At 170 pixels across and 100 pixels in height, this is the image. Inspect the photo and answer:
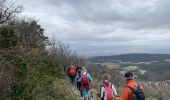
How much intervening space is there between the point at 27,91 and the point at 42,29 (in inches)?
992

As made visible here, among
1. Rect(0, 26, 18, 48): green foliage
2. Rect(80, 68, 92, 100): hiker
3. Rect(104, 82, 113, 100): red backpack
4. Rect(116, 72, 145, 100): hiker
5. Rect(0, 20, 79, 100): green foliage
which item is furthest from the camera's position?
Rect(0, 26, 18, 48): green foliage

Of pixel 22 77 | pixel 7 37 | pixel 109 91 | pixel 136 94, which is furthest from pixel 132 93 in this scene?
pixel 7 37

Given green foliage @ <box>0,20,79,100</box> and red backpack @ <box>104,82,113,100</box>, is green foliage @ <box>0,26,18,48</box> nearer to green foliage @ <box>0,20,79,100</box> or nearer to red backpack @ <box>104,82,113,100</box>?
green foliage @ <box>0,20,79,100</box>

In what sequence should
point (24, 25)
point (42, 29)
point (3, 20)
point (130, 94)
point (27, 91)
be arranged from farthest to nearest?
1. point (42, 29)
2. point (24, 25)
3. point (3, 20)
4. point (27, 91)
5. point (130, 94)

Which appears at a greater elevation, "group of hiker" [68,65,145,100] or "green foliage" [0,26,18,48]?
"green foliage" [0,26,18,48]

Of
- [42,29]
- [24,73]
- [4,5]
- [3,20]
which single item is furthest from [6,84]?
[42,29]

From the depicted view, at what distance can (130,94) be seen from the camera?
788 cm

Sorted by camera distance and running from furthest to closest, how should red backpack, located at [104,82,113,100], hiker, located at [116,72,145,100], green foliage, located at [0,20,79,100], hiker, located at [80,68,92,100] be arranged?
hiker, located at [80,68,92,100]
green foliage, located at [0,20,79,100]
red backpack, located at [104,82,113,100]
hiker, located at [116,72,145,100]

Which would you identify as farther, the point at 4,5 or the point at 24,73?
the point at 4,5

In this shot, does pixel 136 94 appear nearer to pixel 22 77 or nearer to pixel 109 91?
pixel 109 91

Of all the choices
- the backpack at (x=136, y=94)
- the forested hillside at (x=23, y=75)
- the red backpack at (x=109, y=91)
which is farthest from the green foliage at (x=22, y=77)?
the backpack at (x=136, y=94)

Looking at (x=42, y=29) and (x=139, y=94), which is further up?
(x=42, y=29)

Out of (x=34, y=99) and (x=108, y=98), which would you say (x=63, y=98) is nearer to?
(x=34, y=99)

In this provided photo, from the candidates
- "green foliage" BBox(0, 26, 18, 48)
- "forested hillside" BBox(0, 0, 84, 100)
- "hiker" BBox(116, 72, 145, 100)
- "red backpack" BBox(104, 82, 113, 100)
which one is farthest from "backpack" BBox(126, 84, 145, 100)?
"green foliage" BBox(0, 26, 18, 48)
